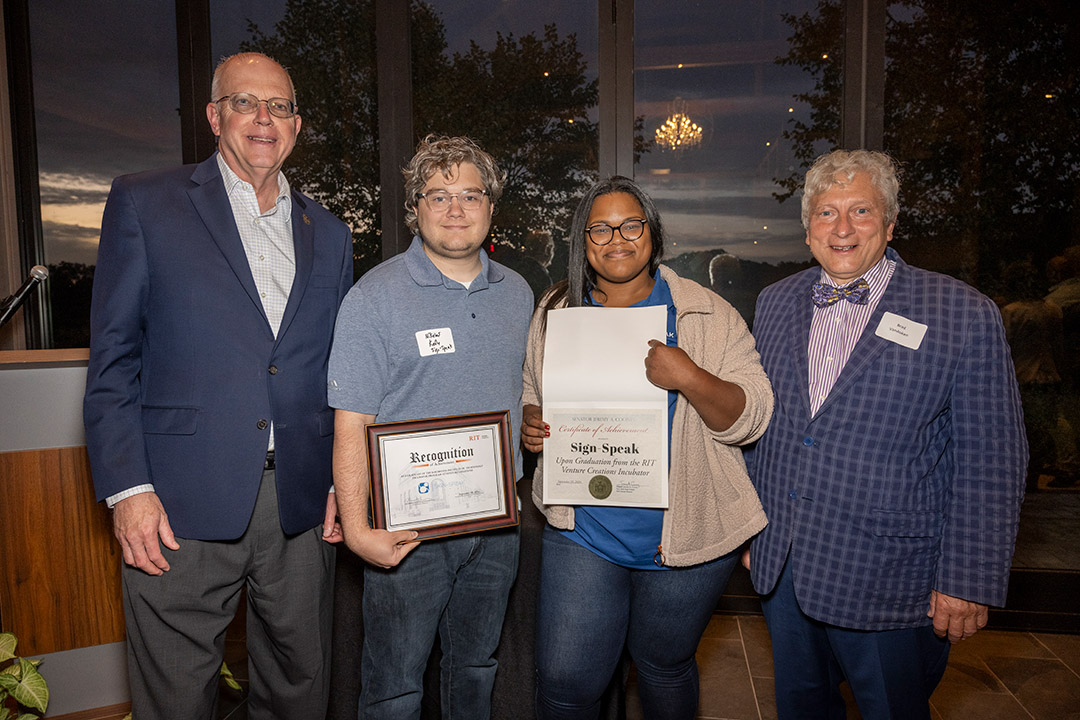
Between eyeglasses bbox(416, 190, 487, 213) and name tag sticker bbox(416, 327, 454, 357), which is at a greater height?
eyeglasses bbox(416, 190, 487, 213)

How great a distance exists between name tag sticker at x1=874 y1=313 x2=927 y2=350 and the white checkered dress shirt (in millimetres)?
1557

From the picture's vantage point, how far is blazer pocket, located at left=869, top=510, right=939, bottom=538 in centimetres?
158

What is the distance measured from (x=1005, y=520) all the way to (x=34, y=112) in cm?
544

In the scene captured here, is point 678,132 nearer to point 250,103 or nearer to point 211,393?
point 250,103

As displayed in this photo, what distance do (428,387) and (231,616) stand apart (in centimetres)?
89

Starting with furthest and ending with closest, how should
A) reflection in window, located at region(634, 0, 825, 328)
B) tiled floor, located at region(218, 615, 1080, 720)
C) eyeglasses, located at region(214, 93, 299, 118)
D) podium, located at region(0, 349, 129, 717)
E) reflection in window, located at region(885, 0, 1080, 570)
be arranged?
reflection in window, located at region(634, 0, 825, 328)
reflection in window, located at region(885, 0, 1080, 570)
tiled floor, located at region(218, 615, 1080, 720)
podium, located at region(0, 349, 129, 717)
eyeglasses, located at region(214, 93, 299, 118)

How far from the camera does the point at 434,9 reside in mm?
3693

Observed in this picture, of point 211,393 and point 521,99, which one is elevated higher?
point 521,99

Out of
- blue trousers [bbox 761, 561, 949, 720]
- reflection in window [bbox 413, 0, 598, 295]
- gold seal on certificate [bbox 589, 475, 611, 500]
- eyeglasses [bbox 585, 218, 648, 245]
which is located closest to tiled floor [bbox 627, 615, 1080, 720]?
blue trousers [bbox 761, 561, 949, 720]

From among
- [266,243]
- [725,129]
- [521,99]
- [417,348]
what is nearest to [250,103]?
[266,243]

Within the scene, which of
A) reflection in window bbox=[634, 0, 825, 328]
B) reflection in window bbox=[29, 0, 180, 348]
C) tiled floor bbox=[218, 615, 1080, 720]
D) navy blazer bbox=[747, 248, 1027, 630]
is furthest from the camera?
reflection in window bbox=[29, 0, 180, 348]

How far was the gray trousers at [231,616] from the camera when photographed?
5.62ft

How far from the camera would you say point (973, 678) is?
307cm

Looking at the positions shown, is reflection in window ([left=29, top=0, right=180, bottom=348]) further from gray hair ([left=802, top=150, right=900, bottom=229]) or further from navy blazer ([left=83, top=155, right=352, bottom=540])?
gray hair ([left=802, top=150, right=900, bottom=229])
